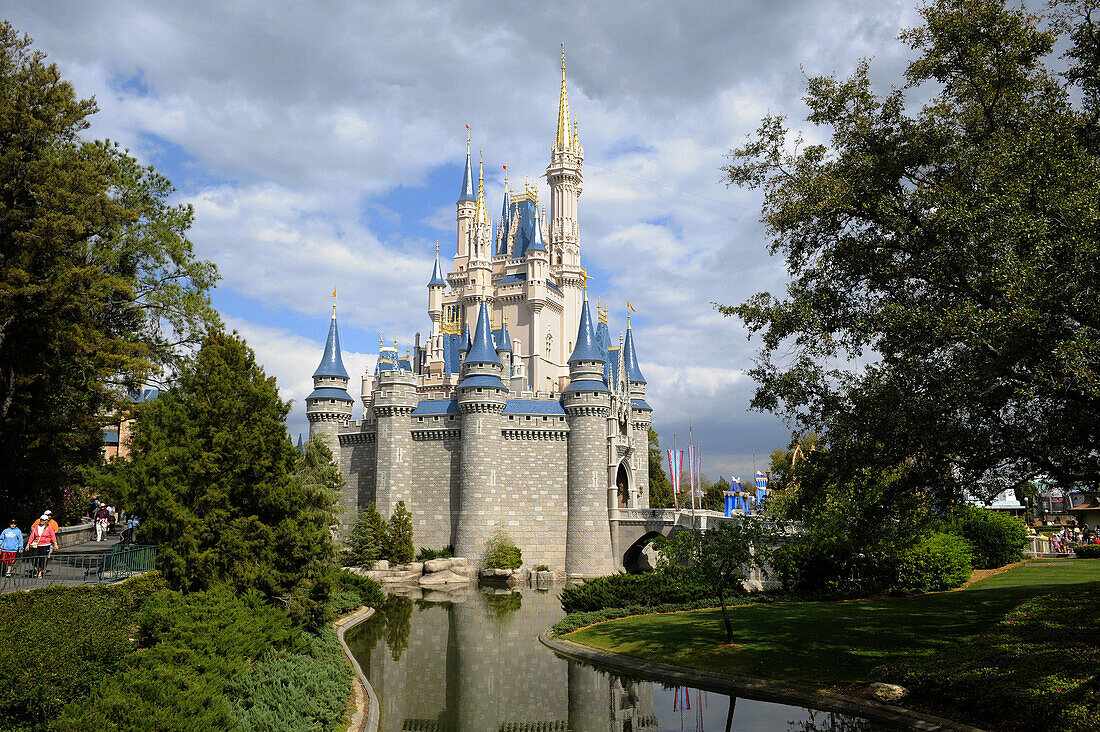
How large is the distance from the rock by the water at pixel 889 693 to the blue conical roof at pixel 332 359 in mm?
43908

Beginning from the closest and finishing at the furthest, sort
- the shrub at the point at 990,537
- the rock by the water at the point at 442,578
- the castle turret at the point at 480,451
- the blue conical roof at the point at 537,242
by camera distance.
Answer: the shrub at the point at 990,537 → the rock by the water at the point at 442,578 → the castle turret at the point at 480,451 → the blue conical roof at the point at 537,242

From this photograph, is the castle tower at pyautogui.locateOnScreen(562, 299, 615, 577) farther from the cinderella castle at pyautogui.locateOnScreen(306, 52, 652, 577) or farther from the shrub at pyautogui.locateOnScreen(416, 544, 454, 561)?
the shrub at pyautogui.locateOnScreen(416, 544, 454, 561)

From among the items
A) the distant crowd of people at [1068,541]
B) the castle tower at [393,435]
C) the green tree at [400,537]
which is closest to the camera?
the distant crowd of people at [1068,541]

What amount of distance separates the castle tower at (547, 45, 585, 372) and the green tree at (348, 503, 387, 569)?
78.5 ft

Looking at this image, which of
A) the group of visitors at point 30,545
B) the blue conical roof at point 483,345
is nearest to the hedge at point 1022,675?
the group of visitors at point 30,545

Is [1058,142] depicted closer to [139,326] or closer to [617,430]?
[139,326]

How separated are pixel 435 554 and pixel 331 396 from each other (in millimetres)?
A: 13185

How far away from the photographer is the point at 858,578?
2702 cm

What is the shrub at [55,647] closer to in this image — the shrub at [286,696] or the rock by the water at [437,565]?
the shrub at [286,696]

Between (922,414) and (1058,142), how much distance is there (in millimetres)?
5210

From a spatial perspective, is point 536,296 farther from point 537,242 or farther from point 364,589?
point 364,589

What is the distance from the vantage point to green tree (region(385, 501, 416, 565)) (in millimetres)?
45250

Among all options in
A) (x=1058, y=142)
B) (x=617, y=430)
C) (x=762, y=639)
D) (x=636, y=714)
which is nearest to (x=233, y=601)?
(x=636, y=714)

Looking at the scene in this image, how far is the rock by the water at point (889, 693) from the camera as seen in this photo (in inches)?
536
